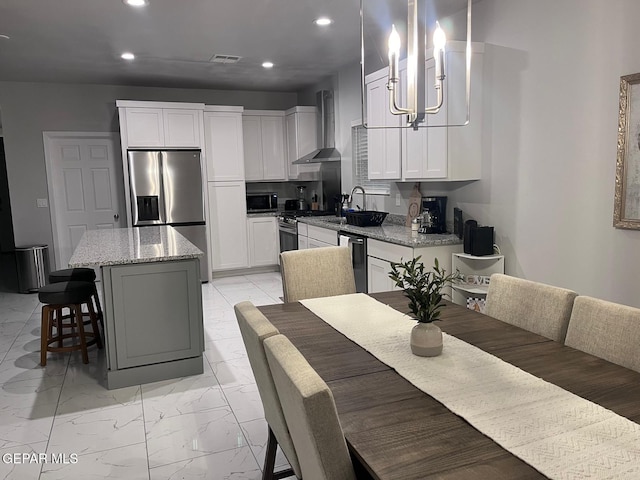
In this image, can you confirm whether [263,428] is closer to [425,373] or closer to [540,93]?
[425,373]

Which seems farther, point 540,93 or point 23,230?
point 23,230

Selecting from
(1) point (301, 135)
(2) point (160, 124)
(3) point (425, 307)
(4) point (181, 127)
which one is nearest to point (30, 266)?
(2) point (160, 124)

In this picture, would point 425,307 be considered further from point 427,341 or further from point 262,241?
point 262,241

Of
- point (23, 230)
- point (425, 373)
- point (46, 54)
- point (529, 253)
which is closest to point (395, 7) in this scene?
point (529, 253)

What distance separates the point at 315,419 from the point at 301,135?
602cm

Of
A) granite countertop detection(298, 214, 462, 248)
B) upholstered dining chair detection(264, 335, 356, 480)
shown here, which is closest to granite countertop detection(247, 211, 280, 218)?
granite countertop detection(298, 214, 462, 248)

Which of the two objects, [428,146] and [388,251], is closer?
[428,146]

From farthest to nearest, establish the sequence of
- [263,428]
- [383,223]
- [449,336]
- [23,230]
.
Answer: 1. [23,230]
2. [383,223]
3. [263,428]
4. [449,336]

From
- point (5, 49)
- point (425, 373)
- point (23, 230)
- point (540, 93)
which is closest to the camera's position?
point (425, 373)

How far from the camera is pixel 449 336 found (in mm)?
1941

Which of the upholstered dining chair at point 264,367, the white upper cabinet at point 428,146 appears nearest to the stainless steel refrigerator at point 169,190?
the white upper cabinet at point 428,146

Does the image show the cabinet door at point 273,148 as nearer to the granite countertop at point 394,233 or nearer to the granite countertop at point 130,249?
the granite countertop at point 394,233

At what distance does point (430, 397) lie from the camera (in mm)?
1396

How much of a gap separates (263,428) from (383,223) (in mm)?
2953
